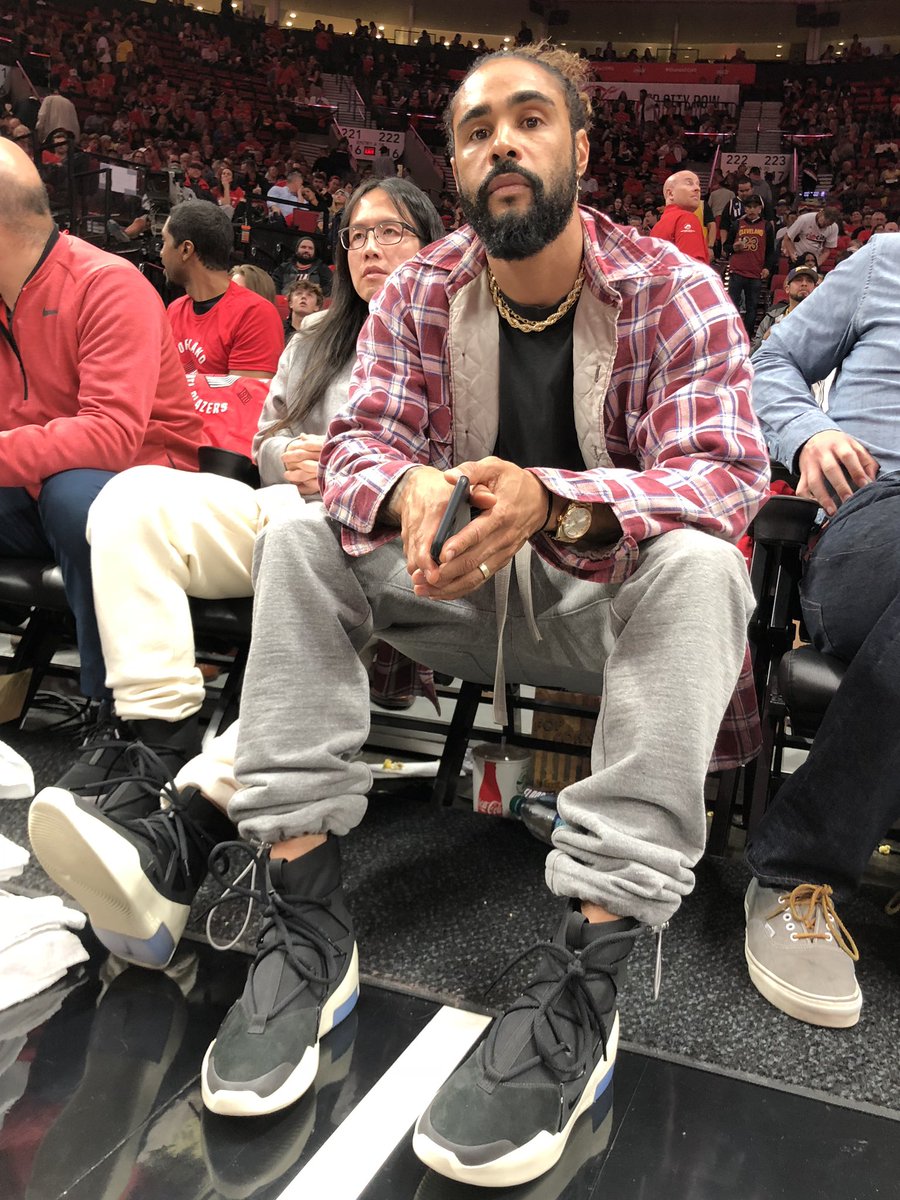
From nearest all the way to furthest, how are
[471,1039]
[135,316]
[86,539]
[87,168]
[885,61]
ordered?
[471,1039] < [86,539] < [135,316] < [87,168] < [885,61]

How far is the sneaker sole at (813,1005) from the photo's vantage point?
3.88 feet

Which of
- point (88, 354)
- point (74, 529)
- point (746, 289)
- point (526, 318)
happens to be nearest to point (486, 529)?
point (526, 318)

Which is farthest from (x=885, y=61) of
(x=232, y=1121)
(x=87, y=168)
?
(x=232, y=1121)

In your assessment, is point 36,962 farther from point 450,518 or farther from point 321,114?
point 321,114

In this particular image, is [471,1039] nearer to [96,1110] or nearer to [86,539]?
[96,1110]

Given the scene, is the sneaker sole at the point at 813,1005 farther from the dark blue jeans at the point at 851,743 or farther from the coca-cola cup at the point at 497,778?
the coca-cola cup at the point at 497,778

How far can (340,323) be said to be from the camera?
6.59ft

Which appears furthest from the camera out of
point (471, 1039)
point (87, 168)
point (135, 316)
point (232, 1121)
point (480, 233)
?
point (87, 168)

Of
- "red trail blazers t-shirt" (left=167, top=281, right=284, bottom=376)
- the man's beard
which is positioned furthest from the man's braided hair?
"red trail blazers t-shirt" (left=167, top=281, right=284, bottom=376)

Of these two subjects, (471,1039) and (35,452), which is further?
(35,452)

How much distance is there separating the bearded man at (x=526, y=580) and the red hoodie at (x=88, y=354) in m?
0.66

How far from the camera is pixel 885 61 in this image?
17.6 metres

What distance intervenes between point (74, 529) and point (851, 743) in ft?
4.34

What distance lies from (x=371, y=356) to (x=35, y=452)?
0.74 m
